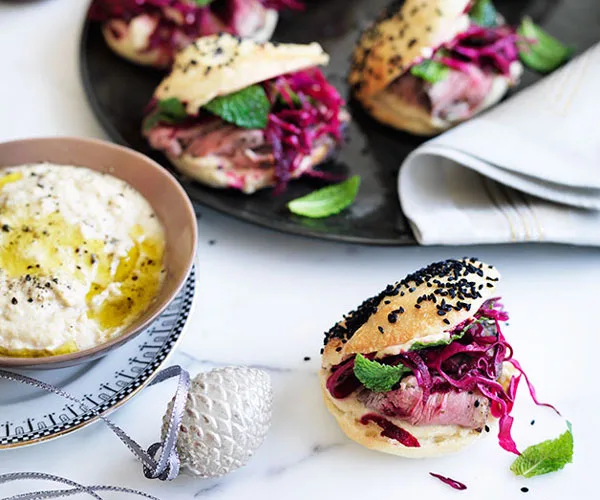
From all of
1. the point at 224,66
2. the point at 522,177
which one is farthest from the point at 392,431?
the point at 224,66

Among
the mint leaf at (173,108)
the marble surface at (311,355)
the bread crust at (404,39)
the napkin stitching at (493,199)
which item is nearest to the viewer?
the marble surface at (311,355)

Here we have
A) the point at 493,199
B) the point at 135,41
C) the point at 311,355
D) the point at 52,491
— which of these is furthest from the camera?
the point at 135,41

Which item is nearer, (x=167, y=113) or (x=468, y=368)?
(x=468, y=368)

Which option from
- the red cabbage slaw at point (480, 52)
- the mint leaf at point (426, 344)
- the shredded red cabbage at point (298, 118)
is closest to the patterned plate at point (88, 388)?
the mint leaf at point (426, 344)

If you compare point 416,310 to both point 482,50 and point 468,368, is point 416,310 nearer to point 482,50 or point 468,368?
point 468,368

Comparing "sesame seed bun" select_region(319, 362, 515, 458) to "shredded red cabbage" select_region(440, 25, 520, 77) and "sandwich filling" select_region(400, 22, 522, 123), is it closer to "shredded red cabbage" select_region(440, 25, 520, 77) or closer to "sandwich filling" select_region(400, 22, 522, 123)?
"sandwich filling" select_region(400, 22, 522, 123)

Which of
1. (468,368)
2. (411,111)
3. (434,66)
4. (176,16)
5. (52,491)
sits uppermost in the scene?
(434,66)

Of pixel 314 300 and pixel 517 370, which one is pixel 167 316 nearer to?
pixel 314 300

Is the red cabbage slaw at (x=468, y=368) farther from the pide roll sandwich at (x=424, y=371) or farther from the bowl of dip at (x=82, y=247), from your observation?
the bowl of dip at (x=82, y=247)
